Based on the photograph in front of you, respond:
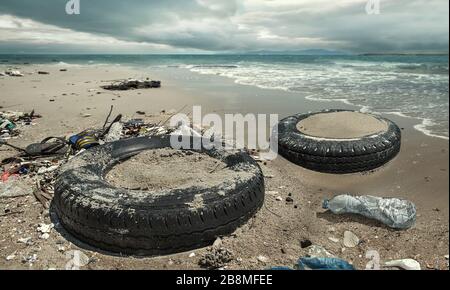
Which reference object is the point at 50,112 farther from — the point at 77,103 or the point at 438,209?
the point at 438,209

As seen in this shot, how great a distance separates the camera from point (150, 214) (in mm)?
2713

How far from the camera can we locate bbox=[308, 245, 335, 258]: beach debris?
286 cm

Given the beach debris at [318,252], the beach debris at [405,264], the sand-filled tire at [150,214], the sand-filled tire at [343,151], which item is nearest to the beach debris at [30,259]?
the sand-filled tire at [150,214]

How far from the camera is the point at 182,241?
2.79 metres

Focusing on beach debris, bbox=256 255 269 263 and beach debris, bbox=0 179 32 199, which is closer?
beach debris, bbox=256 255 269 263

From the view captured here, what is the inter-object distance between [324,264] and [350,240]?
2.26 ft

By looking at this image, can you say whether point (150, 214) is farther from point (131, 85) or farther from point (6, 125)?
point (131, 85)

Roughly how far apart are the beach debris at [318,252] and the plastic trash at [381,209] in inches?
25.4

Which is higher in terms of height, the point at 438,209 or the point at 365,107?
the point at 365,107

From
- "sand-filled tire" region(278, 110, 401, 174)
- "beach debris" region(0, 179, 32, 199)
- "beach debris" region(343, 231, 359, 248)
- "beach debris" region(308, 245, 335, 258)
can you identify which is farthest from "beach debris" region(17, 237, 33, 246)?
"sand-filled tire" region(278, 110, 401, 174)

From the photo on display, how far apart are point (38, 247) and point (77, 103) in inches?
292

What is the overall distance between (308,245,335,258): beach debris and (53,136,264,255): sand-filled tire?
0.64m

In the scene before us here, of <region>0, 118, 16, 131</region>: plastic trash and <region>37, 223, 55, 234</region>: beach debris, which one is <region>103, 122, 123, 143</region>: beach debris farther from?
<region>37, 223, 55, 234</region>: beach debris
